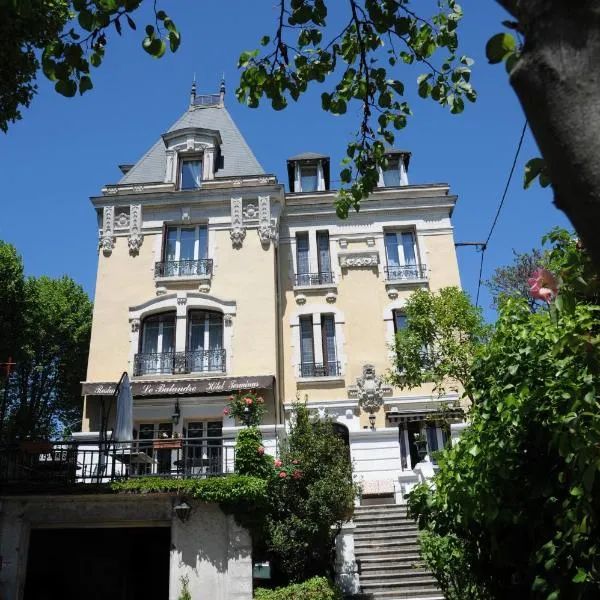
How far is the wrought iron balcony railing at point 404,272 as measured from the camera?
2206cm

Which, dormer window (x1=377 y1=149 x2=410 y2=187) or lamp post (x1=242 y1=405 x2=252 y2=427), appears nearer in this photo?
lamp post (x1=242 y1=405 x2=252 y2=427)

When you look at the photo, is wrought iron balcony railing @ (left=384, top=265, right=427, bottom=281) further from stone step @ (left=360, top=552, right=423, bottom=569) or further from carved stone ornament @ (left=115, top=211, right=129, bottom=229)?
stone step @ (left=360, top=552, right=423, bottom=569)

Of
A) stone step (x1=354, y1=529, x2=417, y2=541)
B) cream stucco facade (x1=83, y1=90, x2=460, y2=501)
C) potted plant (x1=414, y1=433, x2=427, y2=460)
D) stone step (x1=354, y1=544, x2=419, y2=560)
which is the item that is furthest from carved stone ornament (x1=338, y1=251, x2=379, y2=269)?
stone step (x1=354, y1=544, x2=419, y2=560)

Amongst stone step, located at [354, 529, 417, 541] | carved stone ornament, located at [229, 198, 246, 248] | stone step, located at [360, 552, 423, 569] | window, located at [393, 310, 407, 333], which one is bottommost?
stone step, located at [360, 552, 423, 569]

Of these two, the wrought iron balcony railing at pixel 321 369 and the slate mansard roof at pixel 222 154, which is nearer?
the wrought iron balcony railing at pixel 321 369

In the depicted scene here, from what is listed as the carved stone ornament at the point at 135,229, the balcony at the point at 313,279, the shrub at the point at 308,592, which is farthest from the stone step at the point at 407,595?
the carved stone ornament at the point at 135,229

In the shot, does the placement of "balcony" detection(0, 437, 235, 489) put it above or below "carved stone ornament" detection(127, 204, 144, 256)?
below

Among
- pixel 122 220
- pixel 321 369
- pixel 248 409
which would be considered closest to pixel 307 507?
pixel 248 409

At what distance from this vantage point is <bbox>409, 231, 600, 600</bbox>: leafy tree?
4.88 meters

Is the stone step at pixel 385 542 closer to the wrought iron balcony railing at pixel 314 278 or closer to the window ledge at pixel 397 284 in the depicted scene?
the window ledge at pixel 397 284

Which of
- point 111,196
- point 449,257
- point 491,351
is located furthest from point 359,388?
point 491,351

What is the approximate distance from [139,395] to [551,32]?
739 inches

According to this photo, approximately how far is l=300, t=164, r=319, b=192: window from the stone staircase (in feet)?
42.6

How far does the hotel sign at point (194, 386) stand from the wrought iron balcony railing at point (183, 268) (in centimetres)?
403
